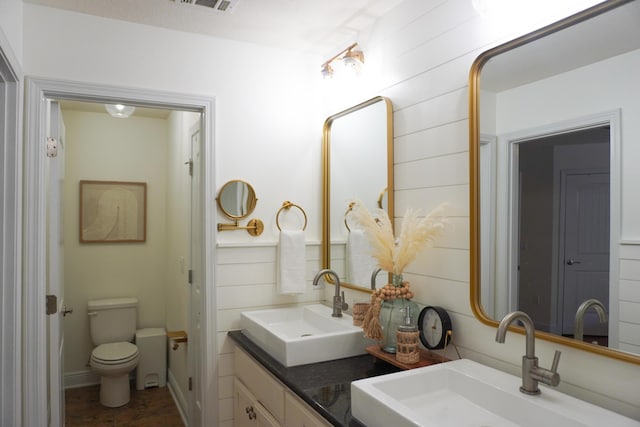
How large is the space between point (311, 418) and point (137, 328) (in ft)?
10.3

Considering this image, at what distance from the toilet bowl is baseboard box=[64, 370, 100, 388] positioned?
475 mm

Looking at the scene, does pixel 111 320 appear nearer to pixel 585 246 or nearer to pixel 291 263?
pixel 291 263

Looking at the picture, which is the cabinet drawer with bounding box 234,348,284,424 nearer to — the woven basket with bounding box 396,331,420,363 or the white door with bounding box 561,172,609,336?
the woven basket with bounding box 396,331,420,363

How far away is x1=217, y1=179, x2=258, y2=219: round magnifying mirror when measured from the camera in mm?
2438

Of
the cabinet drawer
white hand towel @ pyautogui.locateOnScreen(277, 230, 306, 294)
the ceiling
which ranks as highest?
the ceiling

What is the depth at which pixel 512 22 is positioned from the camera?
1.50 meters

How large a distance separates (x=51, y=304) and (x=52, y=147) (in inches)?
30.6

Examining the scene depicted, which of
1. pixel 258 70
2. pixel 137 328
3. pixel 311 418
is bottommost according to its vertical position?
pixel 137 328

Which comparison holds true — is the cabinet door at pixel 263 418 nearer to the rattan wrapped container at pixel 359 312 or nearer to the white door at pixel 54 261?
the rattan wrapped container at pixel 359 312

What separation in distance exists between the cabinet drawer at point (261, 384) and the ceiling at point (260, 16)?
1.66 meters

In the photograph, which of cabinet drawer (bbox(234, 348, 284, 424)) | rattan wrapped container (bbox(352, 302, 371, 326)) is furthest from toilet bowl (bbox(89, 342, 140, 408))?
rattan wrapped container (bbox(352, 302, 371, 326))

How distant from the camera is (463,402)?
144cm

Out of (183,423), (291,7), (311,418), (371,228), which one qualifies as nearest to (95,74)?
(291,7)

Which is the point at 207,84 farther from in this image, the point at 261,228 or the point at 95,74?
the point at 261,228
